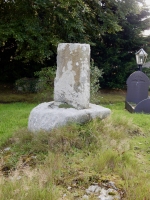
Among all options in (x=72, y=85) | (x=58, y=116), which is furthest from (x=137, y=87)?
(x=58, y=116)

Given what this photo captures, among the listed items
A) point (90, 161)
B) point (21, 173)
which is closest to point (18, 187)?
point (21, 173)

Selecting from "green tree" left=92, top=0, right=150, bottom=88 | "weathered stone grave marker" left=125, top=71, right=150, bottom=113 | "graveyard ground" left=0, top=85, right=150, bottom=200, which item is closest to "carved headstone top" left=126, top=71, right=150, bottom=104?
"weathered stone grave marker" left=125, top=71, right=150, bottom=113

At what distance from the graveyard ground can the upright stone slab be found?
0.70 metres

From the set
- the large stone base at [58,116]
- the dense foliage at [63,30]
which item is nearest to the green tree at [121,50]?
the dense foliage at [63,30]

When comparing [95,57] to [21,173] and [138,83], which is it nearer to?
[138,83]

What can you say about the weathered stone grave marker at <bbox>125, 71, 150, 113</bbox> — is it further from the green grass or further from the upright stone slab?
the upright stone slab

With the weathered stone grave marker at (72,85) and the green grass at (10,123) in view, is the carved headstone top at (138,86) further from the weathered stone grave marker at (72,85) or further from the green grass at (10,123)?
the weathered stone grave marker at (72,85)

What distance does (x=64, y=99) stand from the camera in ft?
17.7

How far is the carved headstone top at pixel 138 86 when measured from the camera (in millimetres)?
10188

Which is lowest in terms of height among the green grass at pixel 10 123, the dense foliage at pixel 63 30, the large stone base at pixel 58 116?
the green grass at pixel 10 123

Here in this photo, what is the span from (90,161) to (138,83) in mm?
7248

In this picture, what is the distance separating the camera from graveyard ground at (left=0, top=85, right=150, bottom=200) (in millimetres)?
2732

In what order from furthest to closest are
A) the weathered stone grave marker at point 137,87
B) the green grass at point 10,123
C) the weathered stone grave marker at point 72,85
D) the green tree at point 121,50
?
the green tree at point 121,50 → the weathered stone grave marker at point 137,87 → the green grass at point 10,123 → the weathered stone grave marker at point 72,85

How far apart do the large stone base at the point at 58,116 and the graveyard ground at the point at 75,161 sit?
7.0 inches
